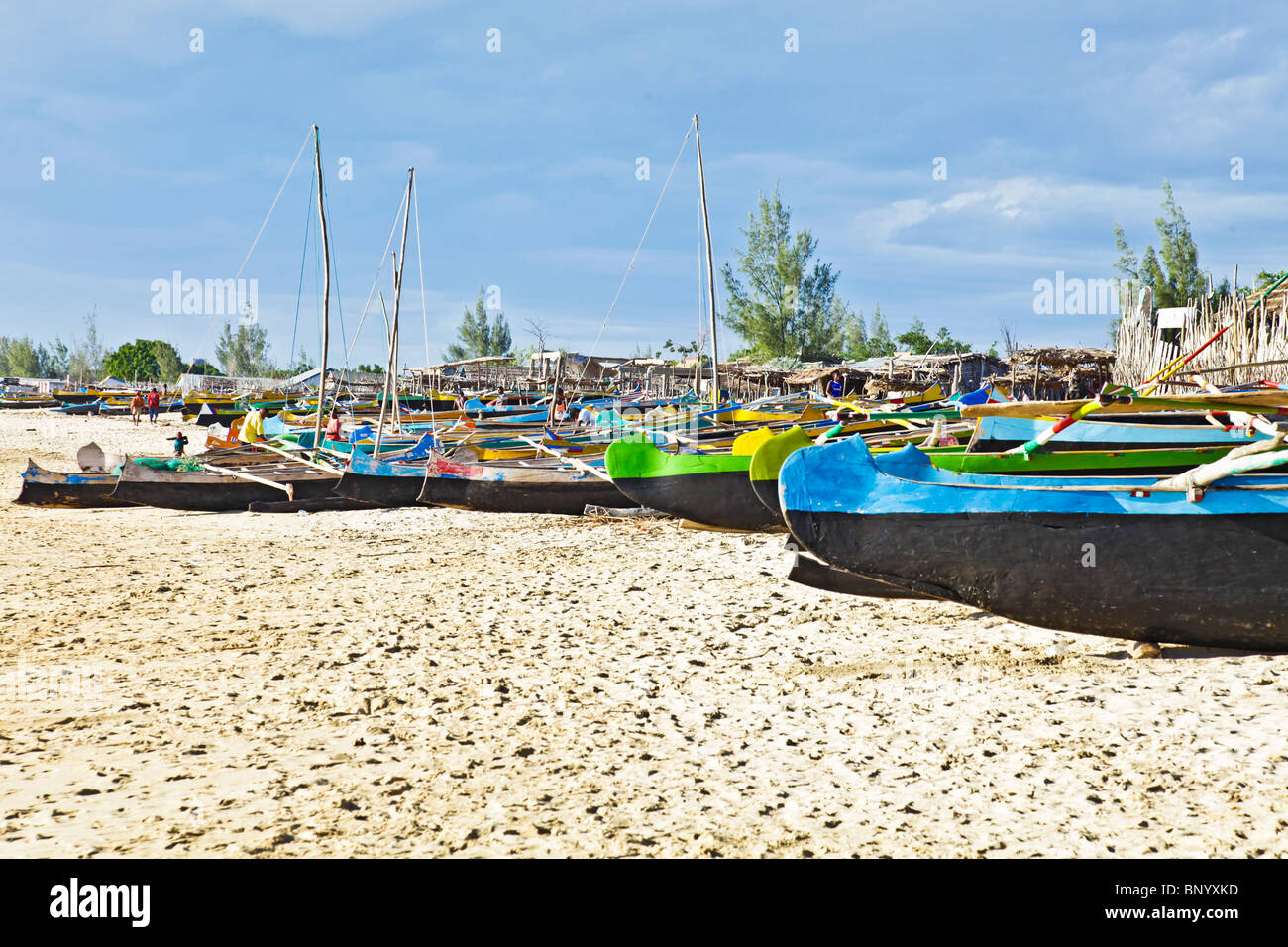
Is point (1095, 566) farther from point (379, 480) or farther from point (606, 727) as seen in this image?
point (379, 480)

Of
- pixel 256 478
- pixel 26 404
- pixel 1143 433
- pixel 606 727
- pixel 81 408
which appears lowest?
pixel 606 727

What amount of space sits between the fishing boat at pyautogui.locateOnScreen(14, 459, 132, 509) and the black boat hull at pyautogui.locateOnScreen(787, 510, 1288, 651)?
1346 cm

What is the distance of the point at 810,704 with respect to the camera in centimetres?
478

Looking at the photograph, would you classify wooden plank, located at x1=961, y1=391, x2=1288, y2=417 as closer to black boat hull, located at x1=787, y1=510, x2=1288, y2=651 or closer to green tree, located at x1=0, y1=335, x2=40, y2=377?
black boat hull, located at x1=787, y1=510, x2=1288, y2=651

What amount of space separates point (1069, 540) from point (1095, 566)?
0.69 feet

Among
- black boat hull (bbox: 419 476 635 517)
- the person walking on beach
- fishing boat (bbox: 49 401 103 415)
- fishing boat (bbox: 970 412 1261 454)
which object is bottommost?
black boat hull (bbox: 419 476 635 517)

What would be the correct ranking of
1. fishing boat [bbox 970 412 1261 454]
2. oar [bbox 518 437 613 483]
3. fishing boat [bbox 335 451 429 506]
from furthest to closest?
fishing boat [bbox 335 451 429 506], oar [bbox 518 437 613 483], fishing boat [bbox 970 412 1261 454]

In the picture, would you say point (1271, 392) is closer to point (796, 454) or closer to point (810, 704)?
point (796, 454)

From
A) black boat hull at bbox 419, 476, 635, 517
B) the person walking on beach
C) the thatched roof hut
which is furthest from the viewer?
the thatched roof hut

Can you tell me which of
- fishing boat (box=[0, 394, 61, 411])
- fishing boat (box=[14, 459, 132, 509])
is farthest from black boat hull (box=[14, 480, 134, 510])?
→ fishing boat (box=[0, 394, 61, 411])

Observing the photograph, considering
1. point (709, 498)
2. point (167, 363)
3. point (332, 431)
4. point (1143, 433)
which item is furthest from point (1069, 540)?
point (167, 363)

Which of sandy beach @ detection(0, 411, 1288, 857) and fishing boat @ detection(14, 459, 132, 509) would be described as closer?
sandy beach @ detection(0, 411, 1288, 857)

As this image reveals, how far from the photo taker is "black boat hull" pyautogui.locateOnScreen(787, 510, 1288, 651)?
4.73m

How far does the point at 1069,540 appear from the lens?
5.06 meters
